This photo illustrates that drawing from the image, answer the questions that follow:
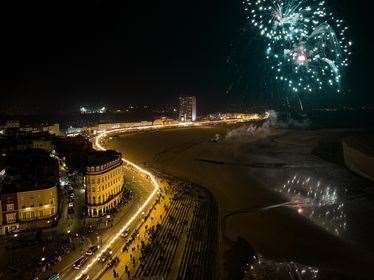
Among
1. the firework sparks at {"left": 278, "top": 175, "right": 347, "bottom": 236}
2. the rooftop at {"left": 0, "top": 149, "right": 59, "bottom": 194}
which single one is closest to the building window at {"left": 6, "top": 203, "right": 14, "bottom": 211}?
the rooftop at {"left": 0, "top": 149, "right": 59, "bottom": 194}

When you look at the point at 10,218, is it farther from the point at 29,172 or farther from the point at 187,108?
the point at 187,108

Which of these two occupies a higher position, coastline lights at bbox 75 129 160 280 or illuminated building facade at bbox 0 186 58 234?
illuminated building facade at bbox 0 186 58 234

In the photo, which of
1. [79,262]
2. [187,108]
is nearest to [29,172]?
[79,262]

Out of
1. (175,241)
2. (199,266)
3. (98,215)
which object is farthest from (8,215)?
(199,266)

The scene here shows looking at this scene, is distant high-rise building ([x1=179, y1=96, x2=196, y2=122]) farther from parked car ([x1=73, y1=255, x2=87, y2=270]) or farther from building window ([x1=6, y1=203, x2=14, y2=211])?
parked car ([x1=73, y1=255, x2=87, y2=270])

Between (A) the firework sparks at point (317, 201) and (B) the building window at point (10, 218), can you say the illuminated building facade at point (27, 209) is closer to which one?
(B) the building window at point (10, 218)

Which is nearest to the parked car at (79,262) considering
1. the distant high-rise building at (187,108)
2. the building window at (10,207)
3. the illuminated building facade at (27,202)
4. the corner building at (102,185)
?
the illuminated building facade at (27,202)

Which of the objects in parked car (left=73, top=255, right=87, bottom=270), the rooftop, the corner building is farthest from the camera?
the corner building
